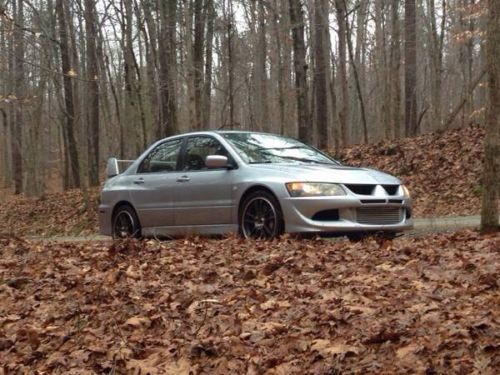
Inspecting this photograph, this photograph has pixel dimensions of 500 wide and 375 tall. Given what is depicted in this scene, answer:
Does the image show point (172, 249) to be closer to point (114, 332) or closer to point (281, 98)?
point (114, 332)

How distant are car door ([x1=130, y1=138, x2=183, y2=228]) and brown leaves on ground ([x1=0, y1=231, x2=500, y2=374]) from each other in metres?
2.17

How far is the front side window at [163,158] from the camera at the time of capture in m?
9.09

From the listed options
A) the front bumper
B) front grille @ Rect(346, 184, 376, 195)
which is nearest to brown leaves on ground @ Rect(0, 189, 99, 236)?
the front bumper

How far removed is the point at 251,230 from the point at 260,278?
7.63 feet

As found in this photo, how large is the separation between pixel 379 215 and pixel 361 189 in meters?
0.38

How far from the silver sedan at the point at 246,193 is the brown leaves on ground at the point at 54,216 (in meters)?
7.17

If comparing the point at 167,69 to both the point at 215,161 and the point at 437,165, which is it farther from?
the point at 215,161

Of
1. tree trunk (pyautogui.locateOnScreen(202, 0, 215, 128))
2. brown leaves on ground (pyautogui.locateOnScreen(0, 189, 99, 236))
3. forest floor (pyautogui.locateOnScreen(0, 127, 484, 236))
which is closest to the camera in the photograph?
forest floor (pyautogui.locateOnScreen(0, 127, 484, 236))

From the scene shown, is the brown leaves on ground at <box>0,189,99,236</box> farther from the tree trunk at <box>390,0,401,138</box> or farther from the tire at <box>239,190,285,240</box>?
the tree trunk at <box>390,0,401,138</box>

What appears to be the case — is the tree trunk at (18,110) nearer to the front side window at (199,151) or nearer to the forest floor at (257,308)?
the front side window at (199,151)

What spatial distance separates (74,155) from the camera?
24.6 metres

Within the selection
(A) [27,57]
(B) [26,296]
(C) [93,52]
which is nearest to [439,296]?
(B) [26,296]

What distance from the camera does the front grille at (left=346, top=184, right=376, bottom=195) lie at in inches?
286

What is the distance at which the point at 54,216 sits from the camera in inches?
765
